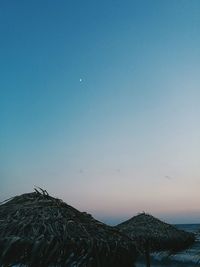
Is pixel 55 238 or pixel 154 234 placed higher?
pixel 154 234

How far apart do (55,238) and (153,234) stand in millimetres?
8530

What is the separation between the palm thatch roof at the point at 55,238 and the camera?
615 centimetres

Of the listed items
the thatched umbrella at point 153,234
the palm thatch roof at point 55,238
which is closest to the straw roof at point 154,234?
the thatched umbrella at point 153,234

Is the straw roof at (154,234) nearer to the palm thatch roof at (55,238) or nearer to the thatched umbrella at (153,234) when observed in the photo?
→ the thatched umbrella at (153,234)

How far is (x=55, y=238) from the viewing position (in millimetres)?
6258

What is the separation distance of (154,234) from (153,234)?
0.04 m

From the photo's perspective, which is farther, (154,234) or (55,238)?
(154,234)

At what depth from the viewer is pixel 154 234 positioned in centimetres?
1422

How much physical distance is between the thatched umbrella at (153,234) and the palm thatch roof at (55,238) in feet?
22.6

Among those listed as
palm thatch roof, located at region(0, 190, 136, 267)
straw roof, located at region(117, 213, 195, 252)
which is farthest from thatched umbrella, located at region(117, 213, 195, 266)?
palm thatch roof, located at region(0, 190, 136, 267)

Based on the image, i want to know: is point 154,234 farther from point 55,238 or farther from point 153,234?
point 55,238

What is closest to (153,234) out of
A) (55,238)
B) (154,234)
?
(154,234)

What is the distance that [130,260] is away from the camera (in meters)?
7.15

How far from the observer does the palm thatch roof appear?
6.15 meters
